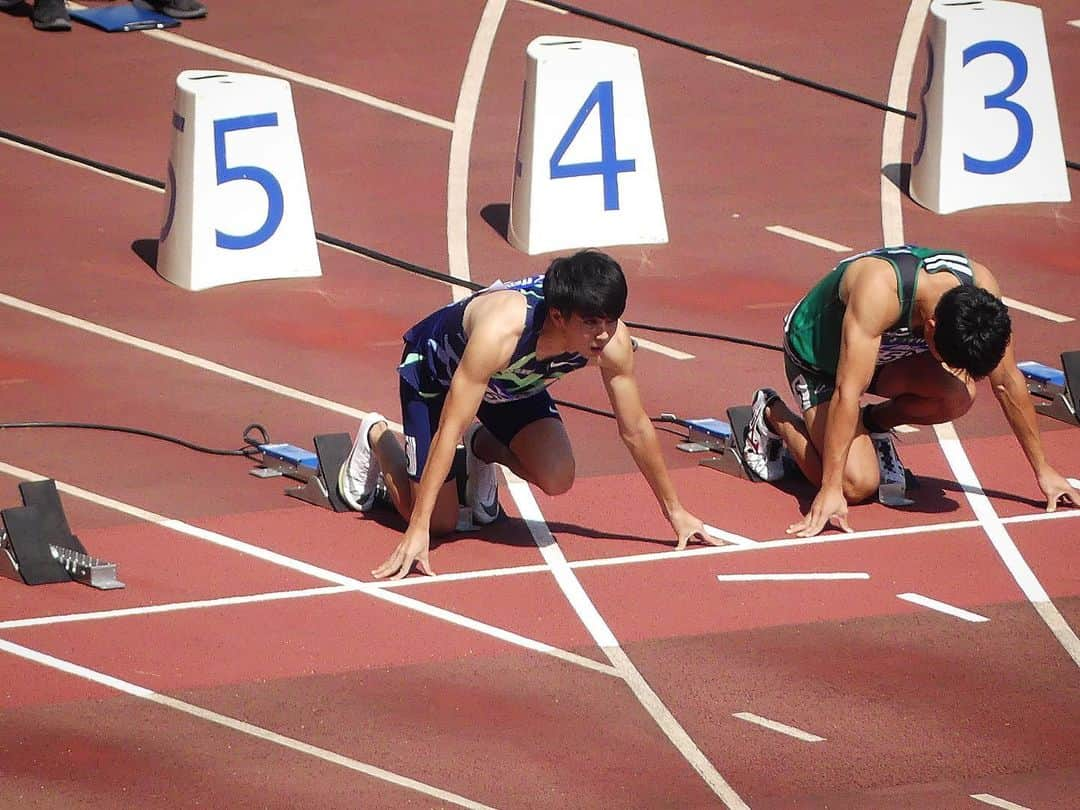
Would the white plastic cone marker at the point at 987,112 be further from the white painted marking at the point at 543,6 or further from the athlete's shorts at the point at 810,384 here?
the athlete's shorts at the point at 810,384

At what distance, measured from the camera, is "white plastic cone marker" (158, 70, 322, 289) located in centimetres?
1070

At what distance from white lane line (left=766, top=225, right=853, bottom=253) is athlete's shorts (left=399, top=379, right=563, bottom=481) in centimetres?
407

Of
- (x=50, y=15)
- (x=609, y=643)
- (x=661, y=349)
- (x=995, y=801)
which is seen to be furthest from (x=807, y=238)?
(x=50, y=15)

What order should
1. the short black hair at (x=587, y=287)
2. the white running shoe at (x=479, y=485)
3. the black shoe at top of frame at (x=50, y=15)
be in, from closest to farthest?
the short black hair at (x=587, y=287), the white running shoe at (x=479, y=485), the black shoe at top of frame at (x=50, y=15)

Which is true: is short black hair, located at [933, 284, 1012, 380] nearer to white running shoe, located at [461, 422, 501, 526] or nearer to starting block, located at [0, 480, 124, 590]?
white running shoe, located at [461, 422, 501, 526]

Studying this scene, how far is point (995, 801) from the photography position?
19.1 ft

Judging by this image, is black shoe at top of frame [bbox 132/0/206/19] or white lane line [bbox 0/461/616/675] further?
black shoe at top of frame [bbox 132/0/206/19]

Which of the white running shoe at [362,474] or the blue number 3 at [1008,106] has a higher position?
the blue number 3 at [1008,106]

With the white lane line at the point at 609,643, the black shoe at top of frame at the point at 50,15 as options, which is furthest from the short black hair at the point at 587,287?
the black shoe at top of frame at the point at 50,15

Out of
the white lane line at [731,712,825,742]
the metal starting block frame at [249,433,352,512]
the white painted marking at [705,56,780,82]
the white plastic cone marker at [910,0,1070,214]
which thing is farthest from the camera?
the white painted marking at [705,56,780,82]

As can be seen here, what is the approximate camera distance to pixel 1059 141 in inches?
487

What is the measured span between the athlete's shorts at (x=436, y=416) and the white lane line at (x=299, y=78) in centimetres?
582

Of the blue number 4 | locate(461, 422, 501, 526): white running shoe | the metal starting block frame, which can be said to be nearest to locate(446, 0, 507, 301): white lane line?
the blue number 4

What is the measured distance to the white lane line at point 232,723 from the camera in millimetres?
5865
